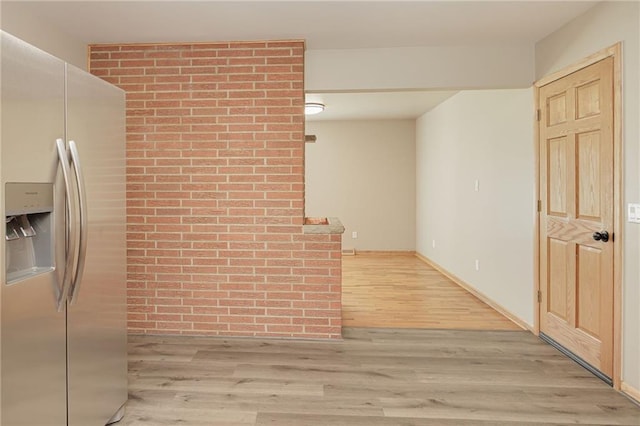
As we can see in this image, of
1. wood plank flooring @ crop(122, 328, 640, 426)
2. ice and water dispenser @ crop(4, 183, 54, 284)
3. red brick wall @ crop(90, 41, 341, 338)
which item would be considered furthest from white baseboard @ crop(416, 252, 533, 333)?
ice and water dispenser @ crop(4, 183, 54, 284)

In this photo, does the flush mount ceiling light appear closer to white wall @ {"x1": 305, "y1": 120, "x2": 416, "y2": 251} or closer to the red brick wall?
white wall @ {"x1": 305, "y1": 120, "x2": 416, "y2": 251}

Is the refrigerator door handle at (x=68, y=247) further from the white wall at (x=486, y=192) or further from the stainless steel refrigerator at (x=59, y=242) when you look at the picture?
the white wall at (x=486, y=192)

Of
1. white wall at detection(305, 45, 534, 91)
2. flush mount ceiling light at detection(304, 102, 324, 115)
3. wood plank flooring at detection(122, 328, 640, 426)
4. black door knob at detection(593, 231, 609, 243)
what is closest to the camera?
wood plank flooring at detection(122, 328, 640, 426)

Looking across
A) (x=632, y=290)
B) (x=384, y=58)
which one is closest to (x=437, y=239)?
(x=384, y=58)

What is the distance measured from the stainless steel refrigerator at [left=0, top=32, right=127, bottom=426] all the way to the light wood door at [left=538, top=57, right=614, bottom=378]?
2.77 meters

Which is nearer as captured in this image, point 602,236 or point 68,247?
point 68,247

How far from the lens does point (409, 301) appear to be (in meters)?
4.50

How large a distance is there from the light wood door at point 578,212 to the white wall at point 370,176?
13.7ft

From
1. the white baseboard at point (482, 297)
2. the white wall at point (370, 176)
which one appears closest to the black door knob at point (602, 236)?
the white baseboard at point (482, 297)

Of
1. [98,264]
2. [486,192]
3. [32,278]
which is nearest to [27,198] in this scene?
[32,278]

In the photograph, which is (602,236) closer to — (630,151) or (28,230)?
(630,151)

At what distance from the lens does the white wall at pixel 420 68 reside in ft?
11.3

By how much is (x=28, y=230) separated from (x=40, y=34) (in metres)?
1.94

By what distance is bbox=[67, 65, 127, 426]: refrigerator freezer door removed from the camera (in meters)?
1.75
